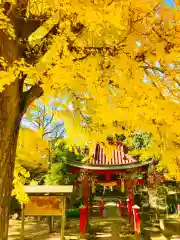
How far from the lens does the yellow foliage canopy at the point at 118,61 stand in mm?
3049

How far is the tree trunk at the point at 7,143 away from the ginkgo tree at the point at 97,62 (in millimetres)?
13

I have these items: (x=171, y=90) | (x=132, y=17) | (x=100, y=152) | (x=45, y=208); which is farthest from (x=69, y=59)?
(x=100, y=152)

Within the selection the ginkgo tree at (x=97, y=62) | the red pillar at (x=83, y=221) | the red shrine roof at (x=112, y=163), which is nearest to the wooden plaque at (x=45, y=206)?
the red pillar at (x=83, y=221)

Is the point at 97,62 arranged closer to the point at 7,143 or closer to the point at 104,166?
the point at 7,143

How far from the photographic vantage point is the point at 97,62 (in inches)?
145

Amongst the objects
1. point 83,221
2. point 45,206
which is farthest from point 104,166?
point 45,206

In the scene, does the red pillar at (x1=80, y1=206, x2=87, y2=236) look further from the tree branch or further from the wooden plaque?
the tree branch

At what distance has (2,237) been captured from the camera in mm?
3699

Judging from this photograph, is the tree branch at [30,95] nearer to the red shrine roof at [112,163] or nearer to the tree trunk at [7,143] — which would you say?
the tree trunk at [7,143]

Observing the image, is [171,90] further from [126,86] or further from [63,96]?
[63,96]

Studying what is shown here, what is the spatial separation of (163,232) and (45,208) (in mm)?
6039

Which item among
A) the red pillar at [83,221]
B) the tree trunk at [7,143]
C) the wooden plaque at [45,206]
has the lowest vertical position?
the red pillar at [83,221]

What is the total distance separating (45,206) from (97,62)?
21.6ft

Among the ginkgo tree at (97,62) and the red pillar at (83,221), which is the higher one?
the ginkgo tree at (97,62)
